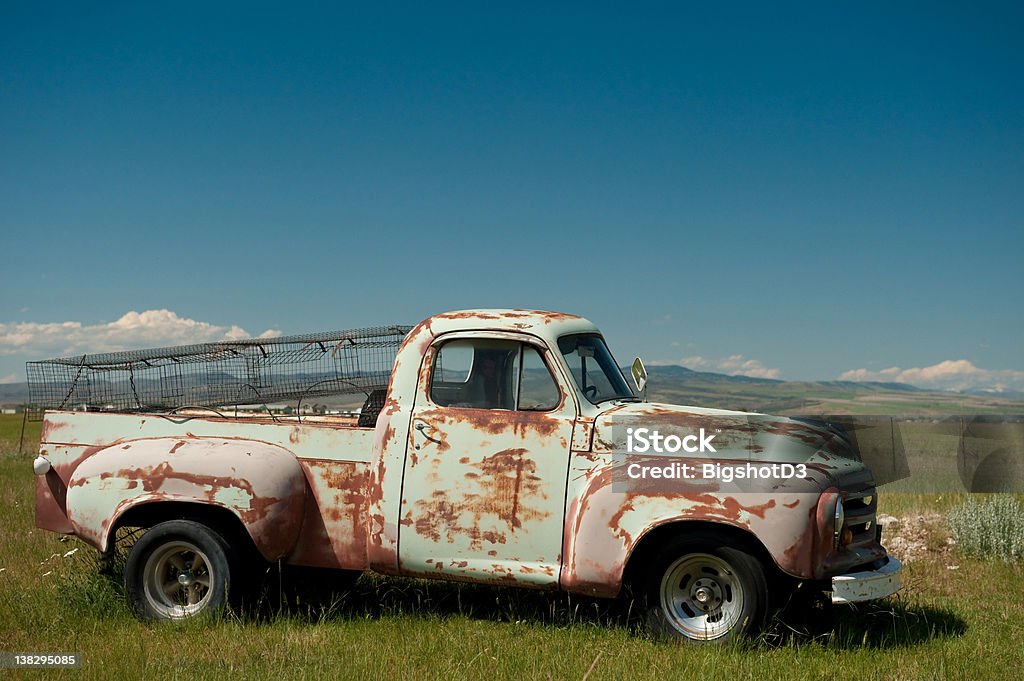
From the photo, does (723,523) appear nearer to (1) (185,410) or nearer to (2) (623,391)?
(2) (623,391)

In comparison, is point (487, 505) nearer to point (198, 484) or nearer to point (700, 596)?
point (700, 596)

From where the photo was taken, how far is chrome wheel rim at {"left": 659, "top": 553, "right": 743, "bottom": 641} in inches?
235

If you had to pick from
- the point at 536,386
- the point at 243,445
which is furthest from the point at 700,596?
the point at 243,445

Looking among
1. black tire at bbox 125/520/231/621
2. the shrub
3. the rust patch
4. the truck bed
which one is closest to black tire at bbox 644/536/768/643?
the rust patch

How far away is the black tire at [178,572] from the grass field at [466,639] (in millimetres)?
191

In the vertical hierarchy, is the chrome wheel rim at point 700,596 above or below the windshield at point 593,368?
below

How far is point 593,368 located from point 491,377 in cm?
80

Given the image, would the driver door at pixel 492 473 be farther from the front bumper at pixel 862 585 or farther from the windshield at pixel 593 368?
the front bumper at pixel 862 585

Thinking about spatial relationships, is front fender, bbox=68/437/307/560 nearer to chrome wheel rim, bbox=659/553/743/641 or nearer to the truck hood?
the truck hood

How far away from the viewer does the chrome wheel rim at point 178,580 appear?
22.2 feet

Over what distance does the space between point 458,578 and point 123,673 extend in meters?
2.18

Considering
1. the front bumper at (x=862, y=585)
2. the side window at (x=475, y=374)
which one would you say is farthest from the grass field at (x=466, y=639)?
the side window at (x=475, y=374)

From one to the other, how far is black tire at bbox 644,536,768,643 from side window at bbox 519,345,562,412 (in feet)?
4.14

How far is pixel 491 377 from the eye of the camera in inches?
261
